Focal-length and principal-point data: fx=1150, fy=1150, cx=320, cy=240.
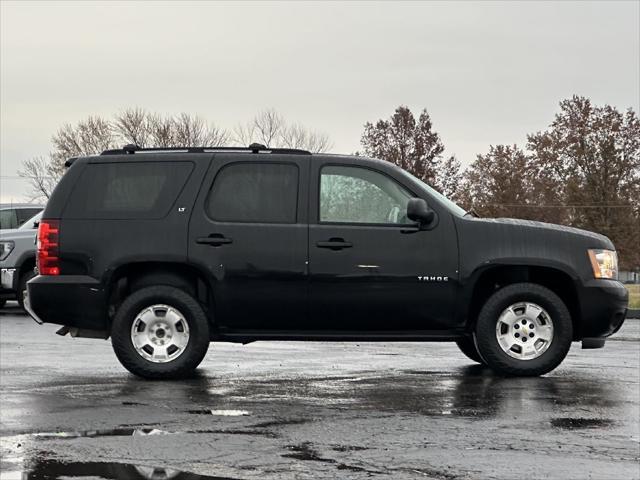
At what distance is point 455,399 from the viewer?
8461 mm

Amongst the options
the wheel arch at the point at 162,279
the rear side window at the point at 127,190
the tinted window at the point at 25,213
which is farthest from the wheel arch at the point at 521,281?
the tinted window at the point at 25,213

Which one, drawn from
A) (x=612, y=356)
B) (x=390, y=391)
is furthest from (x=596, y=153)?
(x=390, y=391)

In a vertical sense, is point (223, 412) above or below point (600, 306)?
below

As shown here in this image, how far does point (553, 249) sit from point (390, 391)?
2133 millimetres

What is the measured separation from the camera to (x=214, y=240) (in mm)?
9883

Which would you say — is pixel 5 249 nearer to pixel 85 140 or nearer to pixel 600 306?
pixel 600 306

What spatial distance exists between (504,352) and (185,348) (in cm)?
272

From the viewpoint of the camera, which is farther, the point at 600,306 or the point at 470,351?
the point at 470,351

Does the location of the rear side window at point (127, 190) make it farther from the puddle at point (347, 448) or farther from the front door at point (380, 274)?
the puddle at point (347, 448)

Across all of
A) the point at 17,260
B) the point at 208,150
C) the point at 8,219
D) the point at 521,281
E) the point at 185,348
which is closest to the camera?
the point at 185,348

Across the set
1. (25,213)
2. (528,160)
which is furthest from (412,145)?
(25,213)

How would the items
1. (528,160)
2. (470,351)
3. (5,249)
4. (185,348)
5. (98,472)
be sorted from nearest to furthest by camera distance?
(98,472) → (185,348) → (470,351) → (5,249) → (528,160)

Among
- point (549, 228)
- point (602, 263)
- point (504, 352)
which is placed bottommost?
point (504, 352)

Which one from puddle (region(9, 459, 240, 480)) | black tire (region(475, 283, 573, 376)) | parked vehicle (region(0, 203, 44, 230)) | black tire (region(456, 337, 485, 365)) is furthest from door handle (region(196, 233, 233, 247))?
parked vehicle (region(0, 203, 44, 230))
